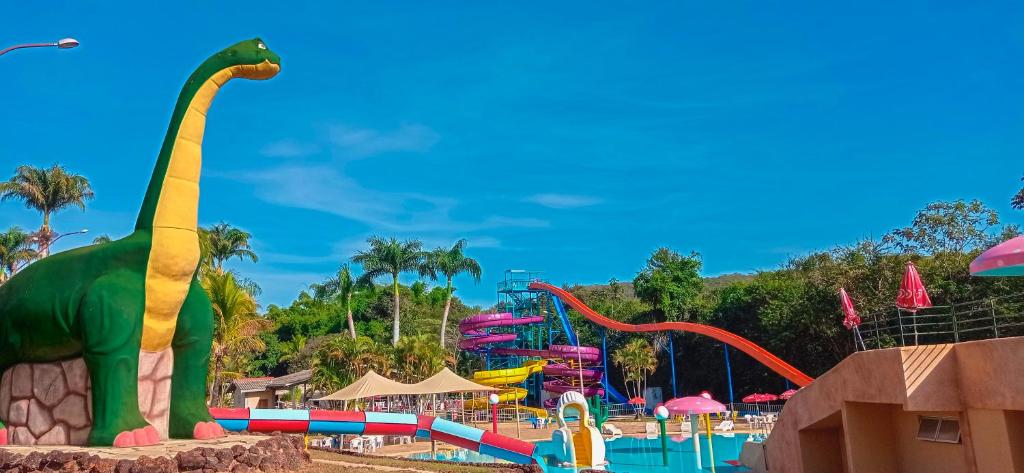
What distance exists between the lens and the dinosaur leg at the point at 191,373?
11281mm

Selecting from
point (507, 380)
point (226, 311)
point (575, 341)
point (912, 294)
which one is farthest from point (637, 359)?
point (912, 294)

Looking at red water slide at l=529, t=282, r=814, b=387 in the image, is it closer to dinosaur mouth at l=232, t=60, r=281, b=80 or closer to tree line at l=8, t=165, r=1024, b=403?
tree line at l=8, t=165, r=1024, b=403

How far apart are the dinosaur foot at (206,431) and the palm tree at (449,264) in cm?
3894

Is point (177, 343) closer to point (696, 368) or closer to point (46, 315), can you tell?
point (46, 315)

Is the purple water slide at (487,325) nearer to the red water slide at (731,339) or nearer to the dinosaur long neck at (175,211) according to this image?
the red water slide at (731,339)

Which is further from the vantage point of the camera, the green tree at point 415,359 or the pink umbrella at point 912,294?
the green tree at point 415,359

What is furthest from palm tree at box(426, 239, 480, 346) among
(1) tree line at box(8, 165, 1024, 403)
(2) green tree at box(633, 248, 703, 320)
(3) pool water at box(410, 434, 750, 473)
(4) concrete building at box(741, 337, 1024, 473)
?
(4) concrete building at box(741, 337, 1024, 473)

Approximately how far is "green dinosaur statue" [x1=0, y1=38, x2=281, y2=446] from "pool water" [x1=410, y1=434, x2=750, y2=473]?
9108mm

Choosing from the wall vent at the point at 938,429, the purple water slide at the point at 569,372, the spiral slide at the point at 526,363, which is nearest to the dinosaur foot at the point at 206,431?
the wall vent at the point at 938,429

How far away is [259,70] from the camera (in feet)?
38.2

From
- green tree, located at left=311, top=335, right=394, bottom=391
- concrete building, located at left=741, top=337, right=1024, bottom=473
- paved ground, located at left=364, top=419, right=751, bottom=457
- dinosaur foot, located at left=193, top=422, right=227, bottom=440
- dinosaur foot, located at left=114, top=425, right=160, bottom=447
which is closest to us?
concrete building, located at left=741, top=337, right=1024, bottom=473

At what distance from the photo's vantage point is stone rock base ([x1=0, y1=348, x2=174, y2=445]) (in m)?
10.4

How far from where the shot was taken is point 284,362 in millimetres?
61750

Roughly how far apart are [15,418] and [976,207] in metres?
39.5
